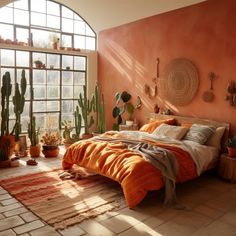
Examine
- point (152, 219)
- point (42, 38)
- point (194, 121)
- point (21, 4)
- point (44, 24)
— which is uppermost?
point (21, 4)

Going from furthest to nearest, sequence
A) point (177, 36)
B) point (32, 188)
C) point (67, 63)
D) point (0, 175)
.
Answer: point (67, 63) → point (177, 36) → point (0, 175) → point (32, 188)

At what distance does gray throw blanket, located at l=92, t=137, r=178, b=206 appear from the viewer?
3.41 m

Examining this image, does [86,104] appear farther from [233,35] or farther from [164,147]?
[233,35]

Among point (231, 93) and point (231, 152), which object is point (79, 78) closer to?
point (231, 93)

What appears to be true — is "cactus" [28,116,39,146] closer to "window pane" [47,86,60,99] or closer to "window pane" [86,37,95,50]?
"window pane" [47,86,60,99]

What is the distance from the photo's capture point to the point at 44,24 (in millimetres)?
6281

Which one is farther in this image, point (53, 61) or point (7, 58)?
point (53, 61)

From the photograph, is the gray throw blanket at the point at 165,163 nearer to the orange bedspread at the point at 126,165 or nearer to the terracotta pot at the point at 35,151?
the orange bedspread at the point at 126,165

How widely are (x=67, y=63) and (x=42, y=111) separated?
132 cm

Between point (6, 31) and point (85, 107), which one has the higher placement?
point (6, 31)

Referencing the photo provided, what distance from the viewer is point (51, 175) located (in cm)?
437

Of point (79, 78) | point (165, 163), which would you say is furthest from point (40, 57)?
point (165, 163)

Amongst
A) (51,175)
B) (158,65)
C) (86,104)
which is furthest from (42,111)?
(158,65)

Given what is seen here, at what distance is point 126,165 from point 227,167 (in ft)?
5.91
